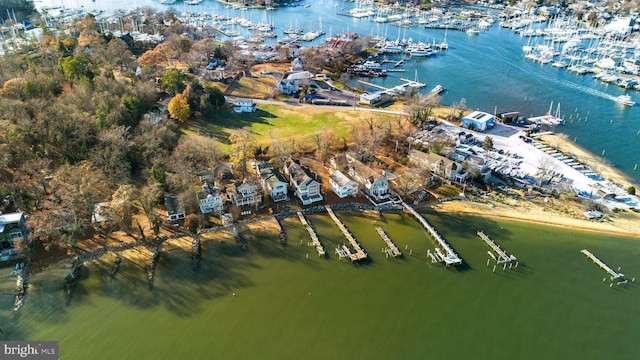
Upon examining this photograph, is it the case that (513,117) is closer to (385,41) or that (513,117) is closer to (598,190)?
(598,190)

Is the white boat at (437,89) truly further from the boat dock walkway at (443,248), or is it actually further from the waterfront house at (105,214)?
the waterfront house at (105,214)

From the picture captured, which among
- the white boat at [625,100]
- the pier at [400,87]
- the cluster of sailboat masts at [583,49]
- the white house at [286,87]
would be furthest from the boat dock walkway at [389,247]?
the cluster of sailboat masts at [583,49]

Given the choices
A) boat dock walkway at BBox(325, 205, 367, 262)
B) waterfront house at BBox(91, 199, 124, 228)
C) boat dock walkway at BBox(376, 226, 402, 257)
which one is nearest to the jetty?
boat dock walkway at BBox(376, 226, 402, 257)

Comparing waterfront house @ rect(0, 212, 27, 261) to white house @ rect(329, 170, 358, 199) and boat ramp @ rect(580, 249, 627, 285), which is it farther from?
boat ramp @ rect(580, 249, 627, 285)

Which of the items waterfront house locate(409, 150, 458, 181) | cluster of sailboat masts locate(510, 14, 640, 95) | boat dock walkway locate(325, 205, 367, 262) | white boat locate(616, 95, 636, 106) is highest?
cluster of sailboat masts locate(510, 14, 640, 95)

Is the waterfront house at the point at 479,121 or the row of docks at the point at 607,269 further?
the waterfront house at the point at 479,121

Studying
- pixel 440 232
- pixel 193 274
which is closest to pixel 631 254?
pixel 440 232

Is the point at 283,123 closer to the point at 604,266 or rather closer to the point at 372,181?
the point at 372,181
